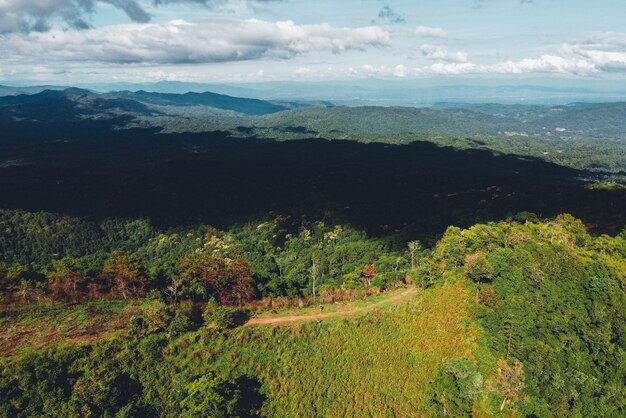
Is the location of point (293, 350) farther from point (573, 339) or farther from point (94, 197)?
point (94, 197)

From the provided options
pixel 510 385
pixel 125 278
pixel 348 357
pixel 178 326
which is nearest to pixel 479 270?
pixel 510 385

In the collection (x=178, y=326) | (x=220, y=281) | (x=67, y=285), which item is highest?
(x=67, y=285)

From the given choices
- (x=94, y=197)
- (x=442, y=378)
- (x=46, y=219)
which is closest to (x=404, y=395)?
(x=442, y=378)

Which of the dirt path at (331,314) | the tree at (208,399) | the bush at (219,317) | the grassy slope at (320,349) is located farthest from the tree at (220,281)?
the tree at (208,399)

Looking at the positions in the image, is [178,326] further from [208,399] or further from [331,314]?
[331,314]

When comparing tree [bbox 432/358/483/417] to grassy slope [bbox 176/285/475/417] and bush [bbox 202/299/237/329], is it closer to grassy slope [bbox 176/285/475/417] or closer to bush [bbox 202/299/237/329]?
grassy slope [bbox 176/285/475/417]

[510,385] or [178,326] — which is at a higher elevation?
[178,326]

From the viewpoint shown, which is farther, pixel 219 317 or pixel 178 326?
pixel 219 317
